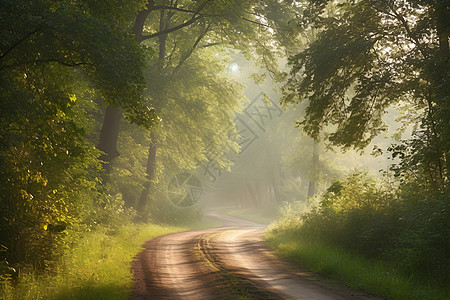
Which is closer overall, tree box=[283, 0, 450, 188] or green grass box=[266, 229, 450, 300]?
green grass box=[266, 229, 450, 300]

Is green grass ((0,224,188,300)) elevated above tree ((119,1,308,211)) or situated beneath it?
situated beneath

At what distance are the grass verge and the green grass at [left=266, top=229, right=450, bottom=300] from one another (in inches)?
223

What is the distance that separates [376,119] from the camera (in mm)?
14812

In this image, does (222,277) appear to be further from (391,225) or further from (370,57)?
(370,57)

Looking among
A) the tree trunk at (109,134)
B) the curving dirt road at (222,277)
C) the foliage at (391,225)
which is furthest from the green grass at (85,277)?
the foliage at (391,225)

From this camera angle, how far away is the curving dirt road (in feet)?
27.2

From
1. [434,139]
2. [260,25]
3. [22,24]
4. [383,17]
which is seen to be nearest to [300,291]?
[434,139]

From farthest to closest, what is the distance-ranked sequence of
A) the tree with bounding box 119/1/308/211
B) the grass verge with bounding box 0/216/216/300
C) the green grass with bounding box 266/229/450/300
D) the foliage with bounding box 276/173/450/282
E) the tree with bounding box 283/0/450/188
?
the tree with bounding box 119/1/308/211 < the tree with bounding box 283/0/450/188 < the foliage with bounding box 276/173/450/282 < the green grass with bounding box 266/229/450/300 < the grass verge with bounding box 0/216/216/300

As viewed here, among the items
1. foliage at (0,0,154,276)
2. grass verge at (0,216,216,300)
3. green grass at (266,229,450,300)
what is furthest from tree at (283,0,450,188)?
grass verge at (0,216,216,300)

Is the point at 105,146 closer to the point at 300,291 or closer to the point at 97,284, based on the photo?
the point at 97,284

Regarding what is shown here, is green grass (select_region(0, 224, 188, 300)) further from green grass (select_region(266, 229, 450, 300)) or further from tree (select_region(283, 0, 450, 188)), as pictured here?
tree (select_region(283, 0, 450, 188))

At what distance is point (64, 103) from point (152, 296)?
4.58m

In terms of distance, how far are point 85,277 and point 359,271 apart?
280 inches

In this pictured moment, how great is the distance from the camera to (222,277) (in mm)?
9867
